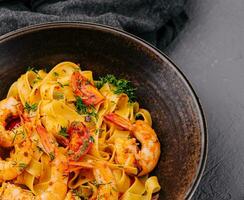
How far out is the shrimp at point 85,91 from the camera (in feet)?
13.8

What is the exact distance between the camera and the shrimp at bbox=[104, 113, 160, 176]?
394cm

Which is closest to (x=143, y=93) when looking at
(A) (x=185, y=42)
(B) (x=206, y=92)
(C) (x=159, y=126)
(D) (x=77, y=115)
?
(C) (x=159, y=126)

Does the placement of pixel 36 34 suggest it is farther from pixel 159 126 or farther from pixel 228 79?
pixel 228 79

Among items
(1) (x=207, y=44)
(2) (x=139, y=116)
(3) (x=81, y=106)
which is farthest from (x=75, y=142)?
(1) (x=207, y=44)

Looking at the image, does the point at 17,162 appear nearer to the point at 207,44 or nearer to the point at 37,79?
the point at 37,79

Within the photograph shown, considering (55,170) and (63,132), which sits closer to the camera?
(55,170)

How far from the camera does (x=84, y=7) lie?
5082mm

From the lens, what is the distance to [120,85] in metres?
4.43

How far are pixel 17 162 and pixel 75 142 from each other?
0.47 m

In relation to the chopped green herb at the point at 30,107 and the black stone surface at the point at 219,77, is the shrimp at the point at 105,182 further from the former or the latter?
the black stone surface at the point at 219,77

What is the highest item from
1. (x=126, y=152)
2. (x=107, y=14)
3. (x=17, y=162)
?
(x=107, y=14)

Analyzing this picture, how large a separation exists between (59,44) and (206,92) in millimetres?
1644

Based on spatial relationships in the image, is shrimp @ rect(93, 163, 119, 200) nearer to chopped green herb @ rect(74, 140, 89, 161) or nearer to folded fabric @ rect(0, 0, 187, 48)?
chopped green herb @ rect(74, 140, 89, 161)

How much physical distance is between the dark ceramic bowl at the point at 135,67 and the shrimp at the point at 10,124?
1.30 ft
